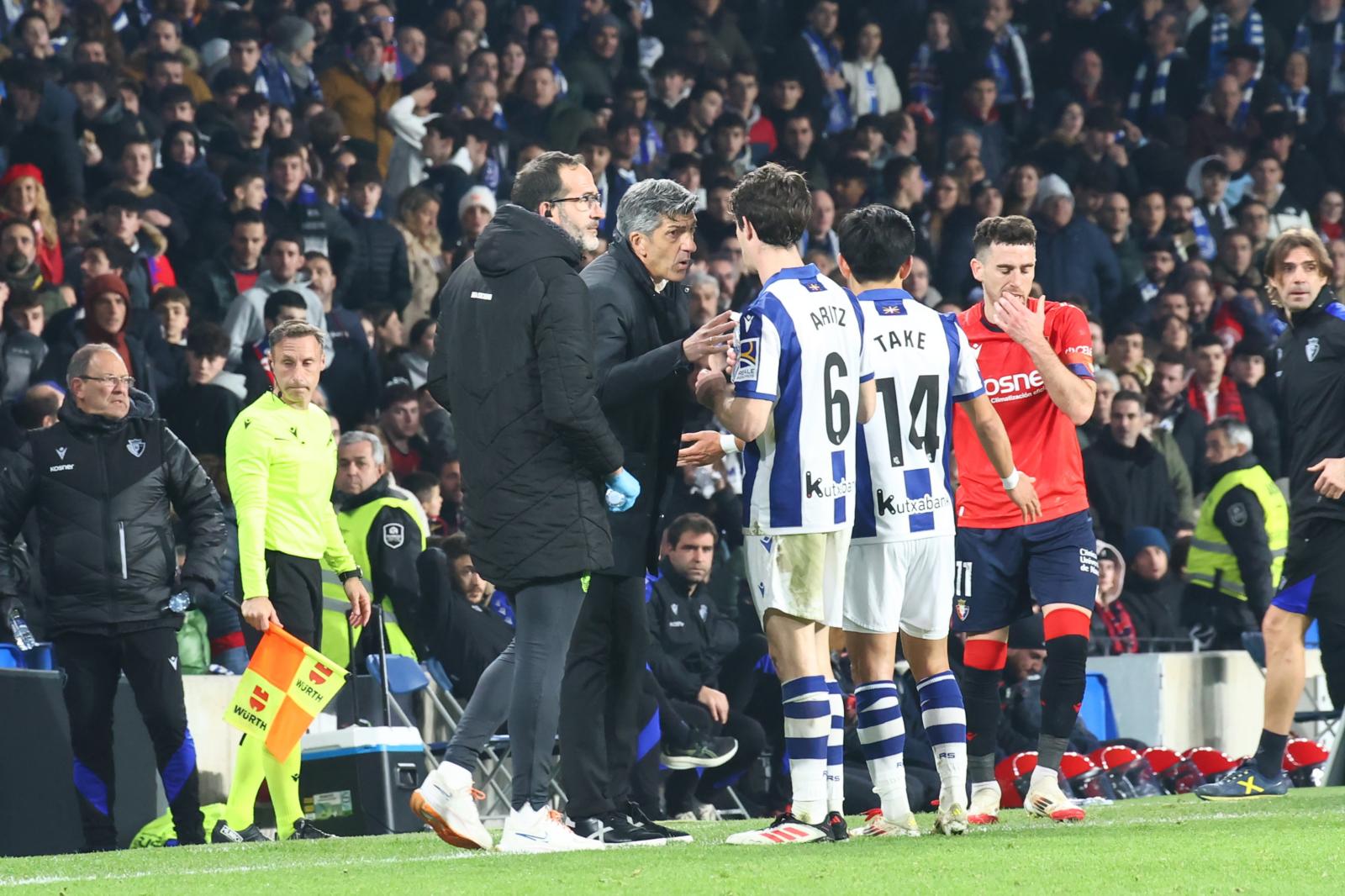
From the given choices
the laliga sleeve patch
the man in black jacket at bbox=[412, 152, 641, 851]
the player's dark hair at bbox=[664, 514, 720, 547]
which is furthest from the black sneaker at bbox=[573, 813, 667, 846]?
the player's dark hair at bbox=[664, 514, 720, 547]

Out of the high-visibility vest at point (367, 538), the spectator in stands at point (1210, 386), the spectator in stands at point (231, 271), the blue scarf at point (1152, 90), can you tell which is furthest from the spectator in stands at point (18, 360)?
the blue scarf at point (1152, 90)

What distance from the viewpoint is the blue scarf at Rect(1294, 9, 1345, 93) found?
21.8 meters

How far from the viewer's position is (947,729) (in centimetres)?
702

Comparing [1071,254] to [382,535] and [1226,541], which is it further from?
[382,535]

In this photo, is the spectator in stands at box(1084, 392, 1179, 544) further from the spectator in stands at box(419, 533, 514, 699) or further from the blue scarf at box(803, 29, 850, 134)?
the blue scarf at box(803, 29, 850, 134)

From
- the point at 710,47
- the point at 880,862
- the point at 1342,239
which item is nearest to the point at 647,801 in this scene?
the point at 880,862

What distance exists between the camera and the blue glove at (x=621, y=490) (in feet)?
21.9

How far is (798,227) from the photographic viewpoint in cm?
675

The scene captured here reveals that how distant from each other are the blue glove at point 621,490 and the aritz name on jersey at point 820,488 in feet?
1.71

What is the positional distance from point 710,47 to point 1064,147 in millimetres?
3219

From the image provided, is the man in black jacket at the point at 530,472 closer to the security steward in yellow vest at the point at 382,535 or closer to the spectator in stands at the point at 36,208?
the security steward in yellow vest at the point at 382,535

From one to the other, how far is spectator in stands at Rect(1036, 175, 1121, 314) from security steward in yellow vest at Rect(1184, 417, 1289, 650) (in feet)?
11.8

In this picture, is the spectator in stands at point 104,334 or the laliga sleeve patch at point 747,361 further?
the spectator in stands at point 104,334

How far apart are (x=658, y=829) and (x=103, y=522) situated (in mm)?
2991
